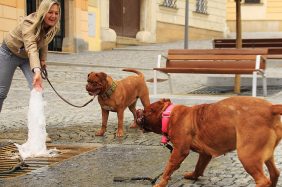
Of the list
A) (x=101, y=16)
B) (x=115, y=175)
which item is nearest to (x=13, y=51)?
(x=115, y=175)

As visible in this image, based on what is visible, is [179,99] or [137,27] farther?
[137,27]

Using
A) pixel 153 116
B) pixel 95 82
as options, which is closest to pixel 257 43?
pixel 95 82

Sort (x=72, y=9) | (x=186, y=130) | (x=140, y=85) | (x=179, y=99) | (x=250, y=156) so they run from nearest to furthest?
1. (x=250, y=156)
2. (x=186, y=130)
3. (x=140, y=85)
4. (x=179, y=99)
5. (x=72, y=9)

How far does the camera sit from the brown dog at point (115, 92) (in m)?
6.87

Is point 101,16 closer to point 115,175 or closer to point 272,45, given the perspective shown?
point 272,45

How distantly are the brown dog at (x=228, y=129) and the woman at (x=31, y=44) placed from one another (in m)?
2.05

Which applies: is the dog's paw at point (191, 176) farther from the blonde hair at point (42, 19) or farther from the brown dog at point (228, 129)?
the blonde hair at point (42, 19)

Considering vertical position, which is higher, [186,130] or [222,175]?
[186,130]

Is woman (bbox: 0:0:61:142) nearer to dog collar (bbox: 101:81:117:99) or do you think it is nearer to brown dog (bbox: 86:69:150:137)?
brown dog (bbox: 86:69:150:137)

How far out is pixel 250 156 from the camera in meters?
4.13

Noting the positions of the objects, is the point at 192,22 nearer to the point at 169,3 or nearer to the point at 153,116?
the point at 169,3

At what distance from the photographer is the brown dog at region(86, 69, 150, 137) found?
270 inches

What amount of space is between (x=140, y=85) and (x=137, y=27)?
74.0 feet

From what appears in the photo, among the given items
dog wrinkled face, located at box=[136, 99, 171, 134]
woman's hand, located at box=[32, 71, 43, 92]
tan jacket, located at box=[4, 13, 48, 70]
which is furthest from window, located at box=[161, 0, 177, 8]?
dog wrinkled face, located at box=[136, 99, 171, 134]
